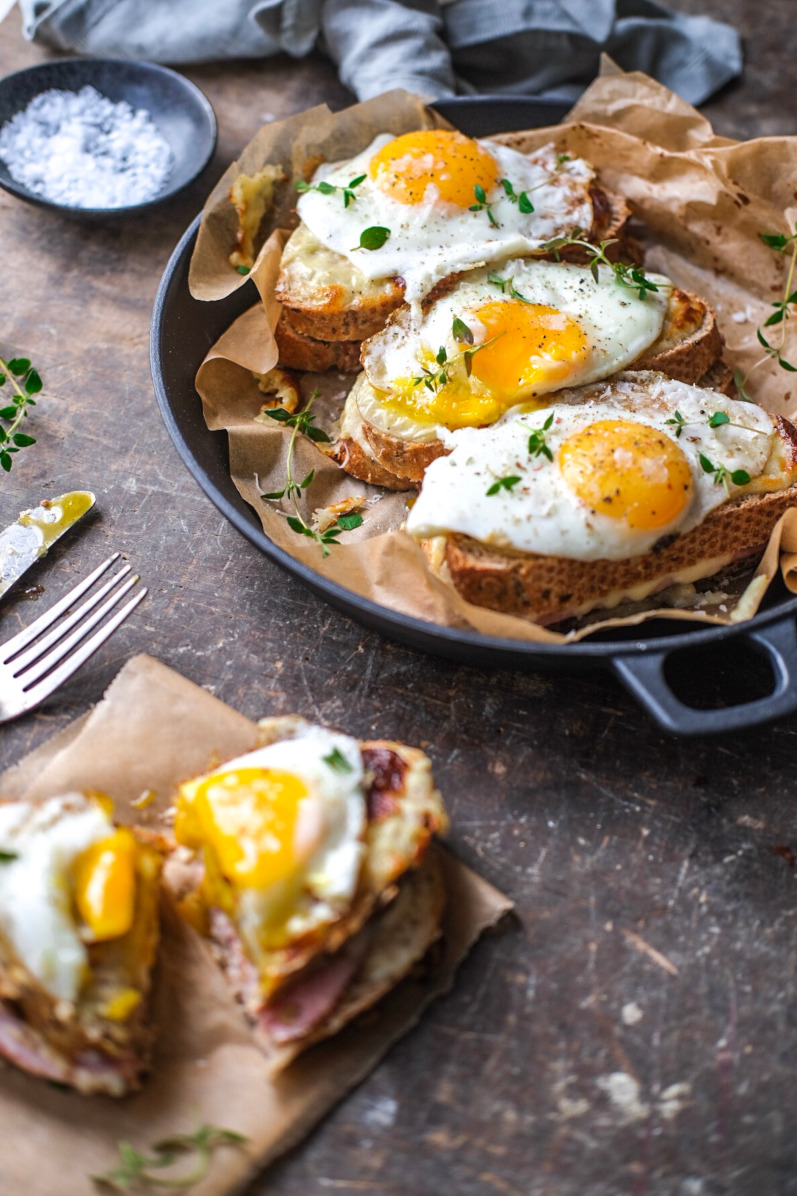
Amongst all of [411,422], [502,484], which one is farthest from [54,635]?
[502,484]

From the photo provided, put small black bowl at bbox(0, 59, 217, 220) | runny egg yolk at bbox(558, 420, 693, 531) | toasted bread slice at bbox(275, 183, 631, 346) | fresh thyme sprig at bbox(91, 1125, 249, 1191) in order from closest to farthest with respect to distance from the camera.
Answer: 1. fresh thyme sprig at bbox(91, 1125, 249, 1191)
2. runny egg yolk at bbox(558, 420, 693, 531)
3. toasted bread slice at bbox(275, 183, 631, 346)
4. small black bowl at bbox(0, 59, 217, 220)

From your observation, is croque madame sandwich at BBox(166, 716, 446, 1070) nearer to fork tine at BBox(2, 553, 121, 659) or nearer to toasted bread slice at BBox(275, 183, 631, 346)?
fork tine at BBox(2, 553, 121, 659)

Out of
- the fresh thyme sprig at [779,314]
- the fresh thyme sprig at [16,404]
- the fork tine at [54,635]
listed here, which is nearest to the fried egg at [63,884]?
the fork tine at [54,635]

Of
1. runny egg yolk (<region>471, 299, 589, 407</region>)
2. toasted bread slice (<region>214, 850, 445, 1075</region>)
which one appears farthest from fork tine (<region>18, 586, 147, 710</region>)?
runny egg yolk (<region>471, 299, 589, 407</region>)

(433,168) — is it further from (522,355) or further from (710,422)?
(710,422)

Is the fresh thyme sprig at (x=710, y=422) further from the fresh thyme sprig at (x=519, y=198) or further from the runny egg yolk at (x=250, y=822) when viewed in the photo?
the runny egg yolk at (x=250, y=822)

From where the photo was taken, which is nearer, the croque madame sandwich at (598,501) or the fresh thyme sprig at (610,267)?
the croque madame sandwich at (598,501)
